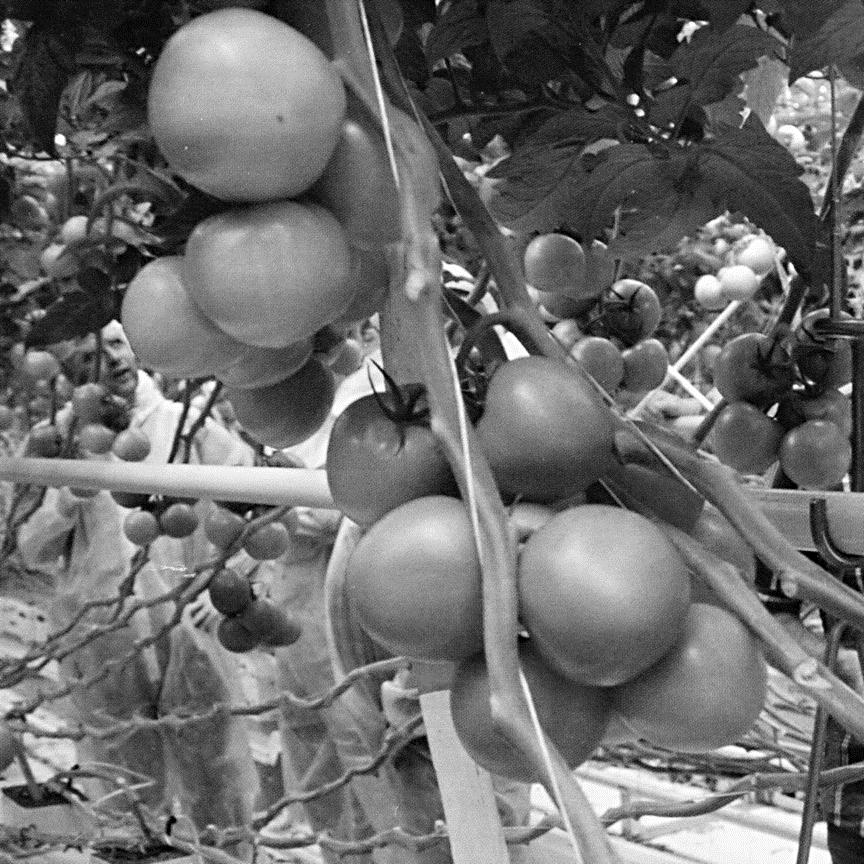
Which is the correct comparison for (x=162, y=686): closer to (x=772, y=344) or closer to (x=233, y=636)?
(x=233, y=636)

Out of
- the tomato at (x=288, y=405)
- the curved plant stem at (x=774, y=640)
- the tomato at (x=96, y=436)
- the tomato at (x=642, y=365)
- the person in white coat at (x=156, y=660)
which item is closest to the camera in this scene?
the curved plant stem at (x=774, y=640)

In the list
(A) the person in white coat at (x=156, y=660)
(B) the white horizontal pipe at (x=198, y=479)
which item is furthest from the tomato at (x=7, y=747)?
(A) the person in white coat at (x=156, y=660)

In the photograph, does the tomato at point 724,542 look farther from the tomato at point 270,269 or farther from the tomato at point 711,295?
the tomato at point 711,295

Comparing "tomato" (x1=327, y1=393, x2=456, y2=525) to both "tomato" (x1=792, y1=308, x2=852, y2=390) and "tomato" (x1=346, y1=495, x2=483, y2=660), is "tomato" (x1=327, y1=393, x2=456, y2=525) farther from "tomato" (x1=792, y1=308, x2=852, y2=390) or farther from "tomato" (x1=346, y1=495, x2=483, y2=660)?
"tomato" (x1=792, y1=308, x2=852, y2=390)

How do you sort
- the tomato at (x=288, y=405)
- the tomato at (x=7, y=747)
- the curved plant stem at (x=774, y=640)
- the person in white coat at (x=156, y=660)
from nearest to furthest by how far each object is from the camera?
the curved plant stem at (x=774, y=640)
the tomato at (x=288, y=405)
the tomato at (x=7, y=747)
the person in white coat at (x=156, y=660)

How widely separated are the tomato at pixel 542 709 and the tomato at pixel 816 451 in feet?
1.09

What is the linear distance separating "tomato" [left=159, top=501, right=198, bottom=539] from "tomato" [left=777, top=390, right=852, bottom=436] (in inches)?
22.1

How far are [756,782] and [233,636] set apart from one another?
1.74 ft

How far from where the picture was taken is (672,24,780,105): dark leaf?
431 mm

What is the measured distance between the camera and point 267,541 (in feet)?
3.51

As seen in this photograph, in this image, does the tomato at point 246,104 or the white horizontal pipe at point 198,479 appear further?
the white horizontal pipe at point 198,479

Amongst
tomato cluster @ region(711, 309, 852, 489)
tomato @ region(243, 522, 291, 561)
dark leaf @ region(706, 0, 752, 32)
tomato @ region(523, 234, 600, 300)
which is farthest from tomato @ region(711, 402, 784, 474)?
tomato @ region(243, 522, 291, 561)

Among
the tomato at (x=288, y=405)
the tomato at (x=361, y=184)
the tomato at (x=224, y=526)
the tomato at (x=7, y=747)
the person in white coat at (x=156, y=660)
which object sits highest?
the tomato at (x=361, y=184)

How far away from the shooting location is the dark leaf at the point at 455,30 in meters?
0.44
